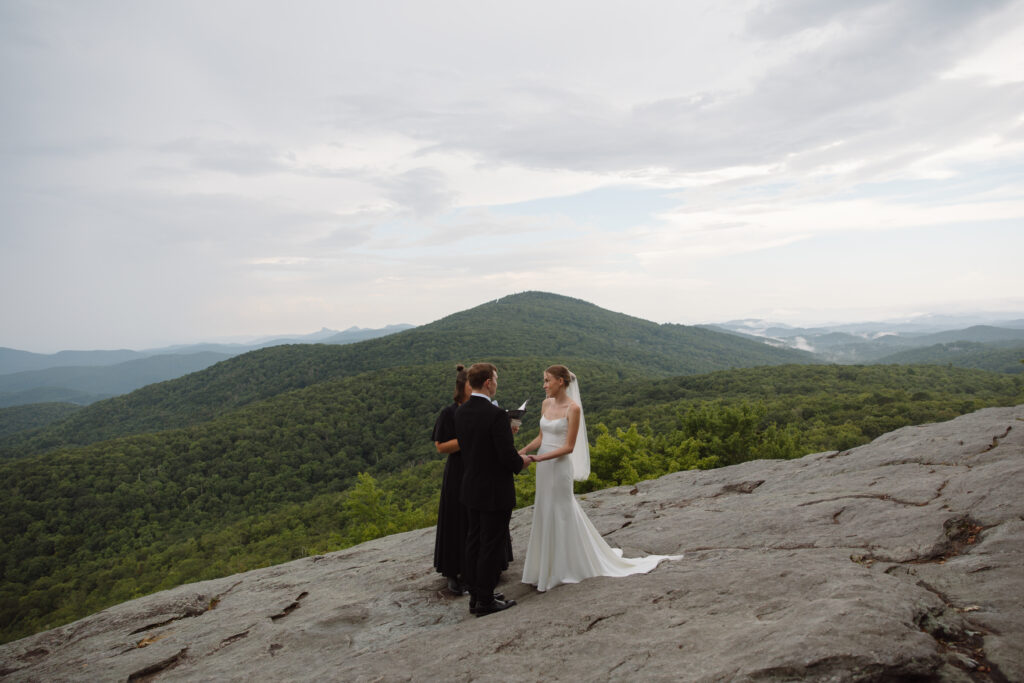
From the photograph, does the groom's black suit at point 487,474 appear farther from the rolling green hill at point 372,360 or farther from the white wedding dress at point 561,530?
the rolling green hill at point 372,360

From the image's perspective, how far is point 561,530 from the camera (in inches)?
247

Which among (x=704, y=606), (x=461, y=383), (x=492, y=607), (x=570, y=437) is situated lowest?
(x=492, y=607)

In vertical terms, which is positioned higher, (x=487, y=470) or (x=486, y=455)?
(x=486, y=455)

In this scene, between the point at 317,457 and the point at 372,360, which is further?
the point at 372,360

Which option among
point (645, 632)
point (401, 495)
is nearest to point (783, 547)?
point (645, 632)

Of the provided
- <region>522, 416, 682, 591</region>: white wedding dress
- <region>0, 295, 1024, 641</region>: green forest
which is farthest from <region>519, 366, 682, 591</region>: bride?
<region>0, 295, 1024, 641</region>: green forest

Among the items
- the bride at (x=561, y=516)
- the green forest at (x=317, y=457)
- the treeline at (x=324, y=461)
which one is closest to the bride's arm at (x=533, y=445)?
the bride at (x=561, y=516)

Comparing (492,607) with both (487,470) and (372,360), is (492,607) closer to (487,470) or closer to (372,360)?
(487,470)

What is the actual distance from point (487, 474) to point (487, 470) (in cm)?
5

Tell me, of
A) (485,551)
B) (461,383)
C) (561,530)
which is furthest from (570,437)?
(485,551)

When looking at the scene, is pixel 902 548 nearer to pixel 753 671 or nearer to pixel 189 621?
pixel 753 671

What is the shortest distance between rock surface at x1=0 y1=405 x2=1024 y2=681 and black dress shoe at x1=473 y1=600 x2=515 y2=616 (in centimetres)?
13

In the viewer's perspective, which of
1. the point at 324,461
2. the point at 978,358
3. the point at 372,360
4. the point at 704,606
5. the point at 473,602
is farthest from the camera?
the point at 978,358

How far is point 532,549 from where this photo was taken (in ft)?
21.6
